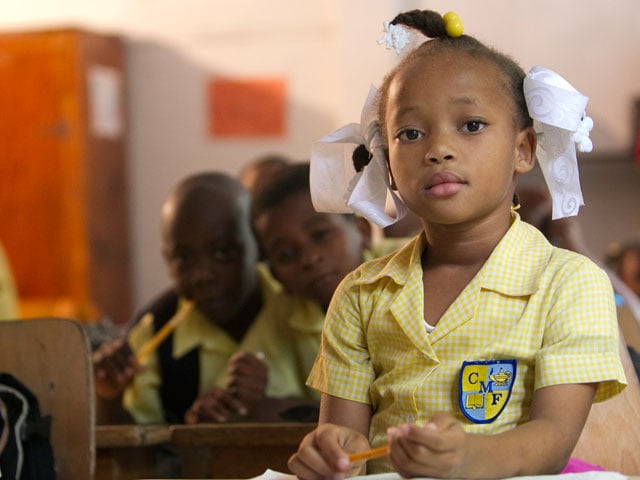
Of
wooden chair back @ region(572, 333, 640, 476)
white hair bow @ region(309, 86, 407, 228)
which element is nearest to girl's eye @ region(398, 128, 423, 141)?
white hair bow @ region(309, 86, 407, 228)

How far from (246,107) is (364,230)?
356 cm

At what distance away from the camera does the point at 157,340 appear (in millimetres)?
2861

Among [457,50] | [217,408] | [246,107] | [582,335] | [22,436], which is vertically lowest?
[217,408]

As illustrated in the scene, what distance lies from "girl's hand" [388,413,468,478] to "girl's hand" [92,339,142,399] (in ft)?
5.34

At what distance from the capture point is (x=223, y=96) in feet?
20.8

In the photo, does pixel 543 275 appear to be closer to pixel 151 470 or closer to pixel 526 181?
pixel 151 470

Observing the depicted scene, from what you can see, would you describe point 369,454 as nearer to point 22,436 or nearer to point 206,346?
point 22,436

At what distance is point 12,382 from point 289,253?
3.00 feet

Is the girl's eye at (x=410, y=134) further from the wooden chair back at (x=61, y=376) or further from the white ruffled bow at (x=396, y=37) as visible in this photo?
the wooden chair back at (x=61, y=376)

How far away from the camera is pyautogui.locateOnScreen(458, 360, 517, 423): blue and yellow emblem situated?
1.38 m

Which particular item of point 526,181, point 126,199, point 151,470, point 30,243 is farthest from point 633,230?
point 151,470

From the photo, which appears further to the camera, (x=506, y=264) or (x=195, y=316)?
(x=195, y=316)

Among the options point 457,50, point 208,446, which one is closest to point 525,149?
point 457,50

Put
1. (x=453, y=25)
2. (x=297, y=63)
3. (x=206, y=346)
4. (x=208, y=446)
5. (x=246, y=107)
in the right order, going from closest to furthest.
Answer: (x=453, y=25) → (x=208, y=446) → (x=206, y=346) → (x=297, y=63) → (x=246, y=107)
